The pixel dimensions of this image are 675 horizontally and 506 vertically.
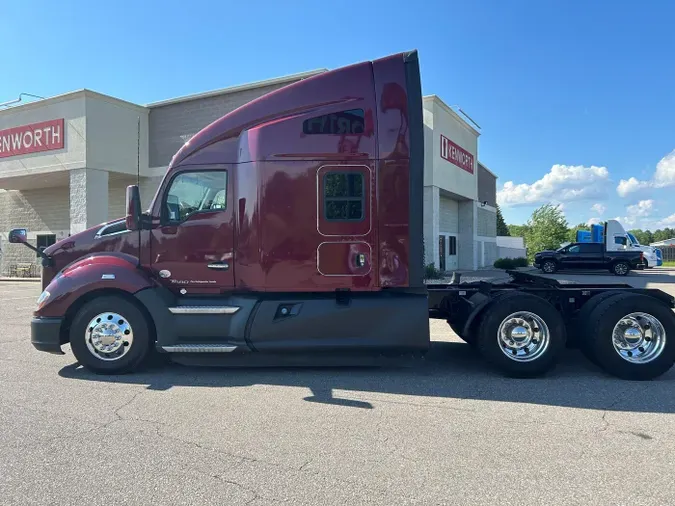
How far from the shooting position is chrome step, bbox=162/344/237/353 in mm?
5484

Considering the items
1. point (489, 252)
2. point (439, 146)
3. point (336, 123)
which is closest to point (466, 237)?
point (489, 252)

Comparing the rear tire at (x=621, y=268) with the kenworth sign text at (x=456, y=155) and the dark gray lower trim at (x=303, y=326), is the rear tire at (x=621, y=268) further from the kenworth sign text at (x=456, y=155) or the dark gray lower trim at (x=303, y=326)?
the dark gray lower trim at (x=303, y=326)

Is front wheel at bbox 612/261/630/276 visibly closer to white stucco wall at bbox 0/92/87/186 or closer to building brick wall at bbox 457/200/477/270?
building brick wall at bbox 457/200/477/270

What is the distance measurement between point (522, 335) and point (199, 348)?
378 cm

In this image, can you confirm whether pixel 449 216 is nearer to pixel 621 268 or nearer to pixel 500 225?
pixel 621 268

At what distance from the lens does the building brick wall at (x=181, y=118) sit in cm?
2262

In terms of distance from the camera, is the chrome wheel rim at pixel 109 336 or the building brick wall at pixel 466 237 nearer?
the chrome wheel rim at pixel 109 336

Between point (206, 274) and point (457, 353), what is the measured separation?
3.71 metres

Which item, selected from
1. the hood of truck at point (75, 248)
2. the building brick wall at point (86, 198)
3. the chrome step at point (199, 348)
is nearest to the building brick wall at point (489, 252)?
the building brick wall at point (86, 198)

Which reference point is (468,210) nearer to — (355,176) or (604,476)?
(355,176)

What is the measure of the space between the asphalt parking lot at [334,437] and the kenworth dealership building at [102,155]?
1665 centimetres

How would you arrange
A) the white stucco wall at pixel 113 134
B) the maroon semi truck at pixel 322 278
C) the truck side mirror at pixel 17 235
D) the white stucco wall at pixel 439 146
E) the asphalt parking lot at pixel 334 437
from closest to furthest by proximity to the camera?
the asphalt parking lot at pixel 334 437
the maroon semi truck at pixel 322 278
the truck side mirror at pixel 17 235
the white stucco wall at pixel 113 134
the white stucco wall at pixel 439 146

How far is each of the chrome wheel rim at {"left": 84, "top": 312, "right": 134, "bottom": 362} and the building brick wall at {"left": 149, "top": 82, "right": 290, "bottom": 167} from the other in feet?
60.1

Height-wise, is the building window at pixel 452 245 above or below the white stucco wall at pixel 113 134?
below
